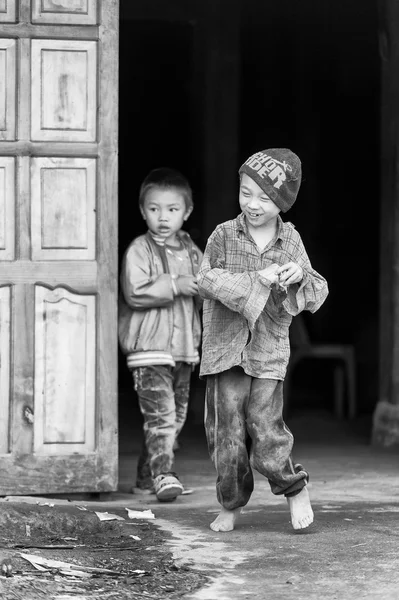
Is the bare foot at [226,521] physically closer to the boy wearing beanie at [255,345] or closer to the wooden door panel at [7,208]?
the boy wearing beanie at [255,345]

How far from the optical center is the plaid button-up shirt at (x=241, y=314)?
4.68 meters

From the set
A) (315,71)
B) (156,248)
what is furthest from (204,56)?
(156,248)

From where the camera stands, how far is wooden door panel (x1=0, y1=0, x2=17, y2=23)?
554cm

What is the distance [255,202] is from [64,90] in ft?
4.53

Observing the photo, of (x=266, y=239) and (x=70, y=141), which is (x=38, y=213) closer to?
(x=70, y=141)

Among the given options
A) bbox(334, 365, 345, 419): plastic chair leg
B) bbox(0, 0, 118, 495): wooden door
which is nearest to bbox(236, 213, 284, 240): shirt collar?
bbox(0, 0, 118, 495): wooden door

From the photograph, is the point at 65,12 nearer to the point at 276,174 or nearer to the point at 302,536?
the point at 276,174

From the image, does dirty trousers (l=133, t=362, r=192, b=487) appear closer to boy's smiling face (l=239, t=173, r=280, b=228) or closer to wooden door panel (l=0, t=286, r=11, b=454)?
wooden door panel (l=0, t=286, r=11, b=454)

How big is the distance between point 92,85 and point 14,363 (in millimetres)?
1365

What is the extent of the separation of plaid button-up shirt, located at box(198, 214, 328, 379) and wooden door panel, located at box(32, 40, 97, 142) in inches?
46.0

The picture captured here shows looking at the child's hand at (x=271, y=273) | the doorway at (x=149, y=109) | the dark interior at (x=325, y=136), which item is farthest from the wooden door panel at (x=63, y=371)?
the doorway at (x=149, y=109)

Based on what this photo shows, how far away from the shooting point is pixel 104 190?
220 inches

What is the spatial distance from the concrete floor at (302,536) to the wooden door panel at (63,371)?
442 millimetres

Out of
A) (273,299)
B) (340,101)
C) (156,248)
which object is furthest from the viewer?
(340,101)
